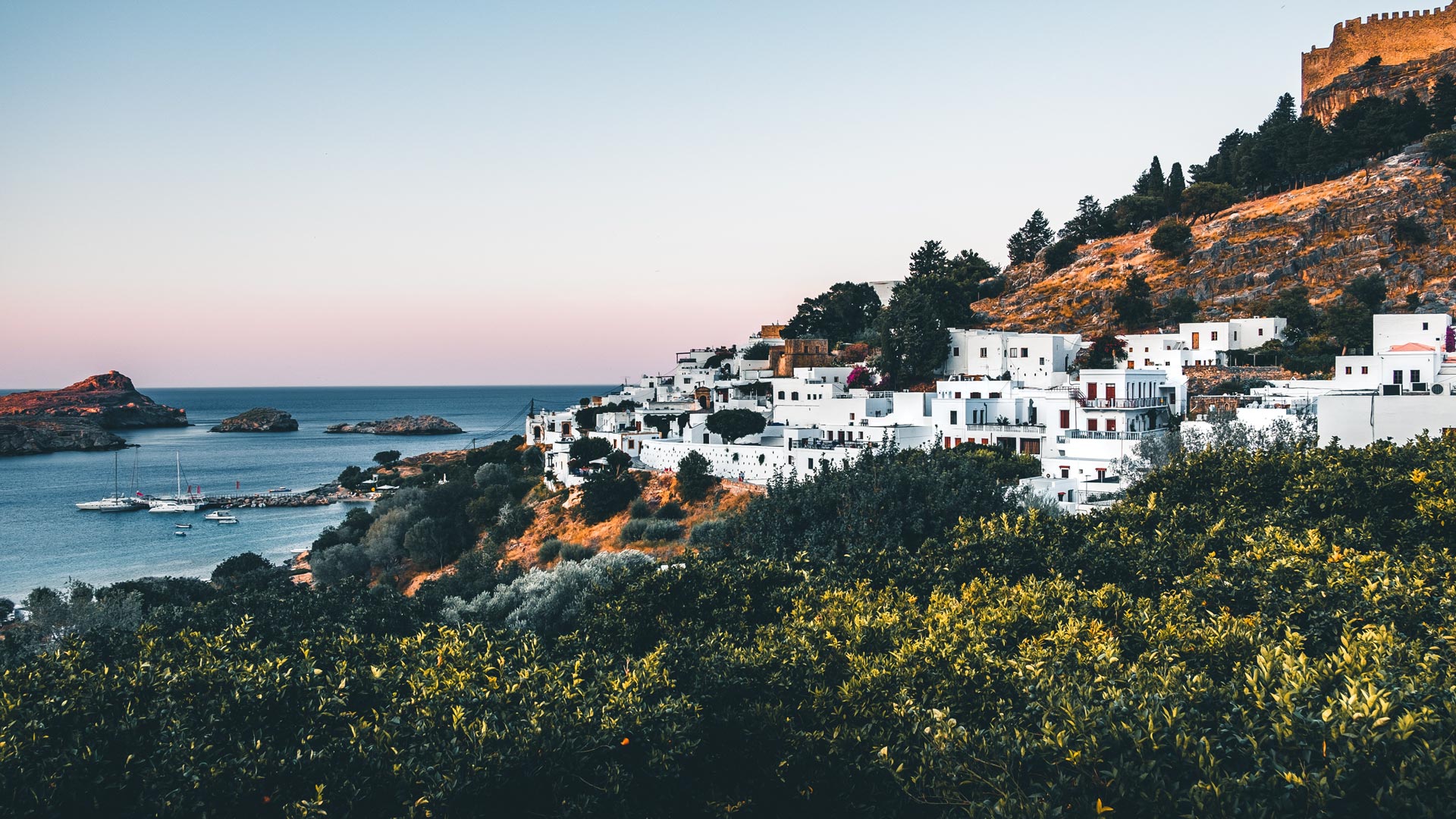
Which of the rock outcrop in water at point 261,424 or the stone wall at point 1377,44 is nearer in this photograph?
the stone wall at point 1377,44

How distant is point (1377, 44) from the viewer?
7412 cm

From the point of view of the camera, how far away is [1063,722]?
838 cm

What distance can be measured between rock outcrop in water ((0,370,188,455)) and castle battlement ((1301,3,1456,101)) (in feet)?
459

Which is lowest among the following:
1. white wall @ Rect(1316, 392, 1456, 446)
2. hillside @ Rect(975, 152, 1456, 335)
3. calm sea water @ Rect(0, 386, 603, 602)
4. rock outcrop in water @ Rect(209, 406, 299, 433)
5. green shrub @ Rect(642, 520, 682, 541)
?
calm sea water @ Rect(0, 386, 603, 602)

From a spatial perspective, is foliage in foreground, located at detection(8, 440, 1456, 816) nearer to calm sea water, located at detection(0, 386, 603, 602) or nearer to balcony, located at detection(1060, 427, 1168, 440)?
balcony, located at detection(1060, 427, 1168, 440)

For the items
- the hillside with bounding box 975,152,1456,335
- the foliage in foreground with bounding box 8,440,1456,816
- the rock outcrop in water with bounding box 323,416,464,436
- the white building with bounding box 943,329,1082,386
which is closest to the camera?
the foliage in foreground with bounding box 8,440,1456,816

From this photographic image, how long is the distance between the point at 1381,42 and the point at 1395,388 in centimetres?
6037

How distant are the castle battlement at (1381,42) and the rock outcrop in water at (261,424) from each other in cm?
14048

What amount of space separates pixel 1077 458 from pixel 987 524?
60.2 feet

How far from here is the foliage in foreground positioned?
25.7 feet

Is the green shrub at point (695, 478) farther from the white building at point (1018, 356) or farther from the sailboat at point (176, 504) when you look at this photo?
the sailboat at point (176, 504)

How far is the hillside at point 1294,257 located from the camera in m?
56.7

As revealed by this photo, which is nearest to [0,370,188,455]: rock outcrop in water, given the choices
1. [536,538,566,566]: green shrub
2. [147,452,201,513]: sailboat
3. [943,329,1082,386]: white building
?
[147,452,201,513]: sailboat

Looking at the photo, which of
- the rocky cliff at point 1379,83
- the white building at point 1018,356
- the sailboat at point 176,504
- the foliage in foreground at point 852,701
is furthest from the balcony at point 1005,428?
the sailboat at point 176,504
